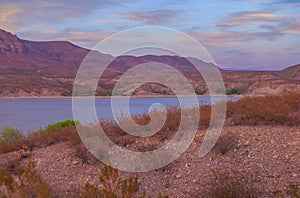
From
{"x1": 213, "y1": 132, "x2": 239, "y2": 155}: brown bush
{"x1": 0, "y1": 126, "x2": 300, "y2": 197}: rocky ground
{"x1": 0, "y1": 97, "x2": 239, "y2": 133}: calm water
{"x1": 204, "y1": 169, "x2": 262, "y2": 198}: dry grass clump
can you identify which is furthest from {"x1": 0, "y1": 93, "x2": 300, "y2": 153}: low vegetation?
{"x1": 204, "y1": 169, "x2": 262, "y2": 198}: dry grass clump

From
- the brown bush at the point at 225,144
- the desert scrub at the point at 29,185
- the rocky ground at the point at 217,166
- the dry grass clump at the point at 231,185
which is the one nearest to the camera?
the desert scrub at the point at 29,185

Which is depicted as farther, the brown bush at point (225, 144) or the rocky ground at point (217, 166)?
the brown bush at point (225, 144)

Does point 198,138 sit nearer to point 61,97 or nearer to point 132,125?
point 132,125

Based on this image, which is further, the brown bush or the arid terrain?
the brown bush

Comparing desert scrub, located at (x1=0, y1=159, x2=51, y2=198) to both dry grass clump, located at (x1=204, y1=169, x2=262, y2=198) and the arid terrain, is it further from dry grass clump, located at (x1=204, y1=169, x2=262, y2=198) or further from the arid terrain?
dry grass clump, located at (x1=204, y1=169, x2=262, y2=198)

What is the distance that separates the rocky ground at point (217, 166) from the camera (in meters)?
7.56

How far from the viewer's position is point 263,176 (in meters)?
7.66

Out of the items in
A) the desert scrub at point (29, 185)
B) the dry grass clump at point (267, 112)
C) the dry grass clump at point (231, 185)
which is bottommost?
the dry grass clump at point (231, 185)

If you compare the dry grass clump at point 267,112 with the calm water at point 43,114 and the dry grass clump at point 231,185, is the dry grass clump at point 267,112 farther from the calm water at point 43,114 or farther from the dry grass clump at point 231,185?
the dry grass clump at point 231,185

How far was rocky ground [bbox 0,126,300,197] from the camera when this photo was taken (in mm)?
7559

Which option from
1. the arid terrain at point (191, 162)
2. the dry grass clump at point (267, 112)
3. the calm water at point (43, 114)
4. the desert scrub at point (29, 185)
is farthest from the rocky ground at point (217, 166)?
the calm water at point (43, 114)

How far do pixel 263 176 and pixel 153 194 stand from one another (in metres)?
2.13

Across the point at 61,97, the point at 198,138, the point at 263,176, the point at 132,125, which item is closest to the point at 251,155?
the point at 263,176

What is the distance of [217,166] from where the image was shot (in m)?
8.18
